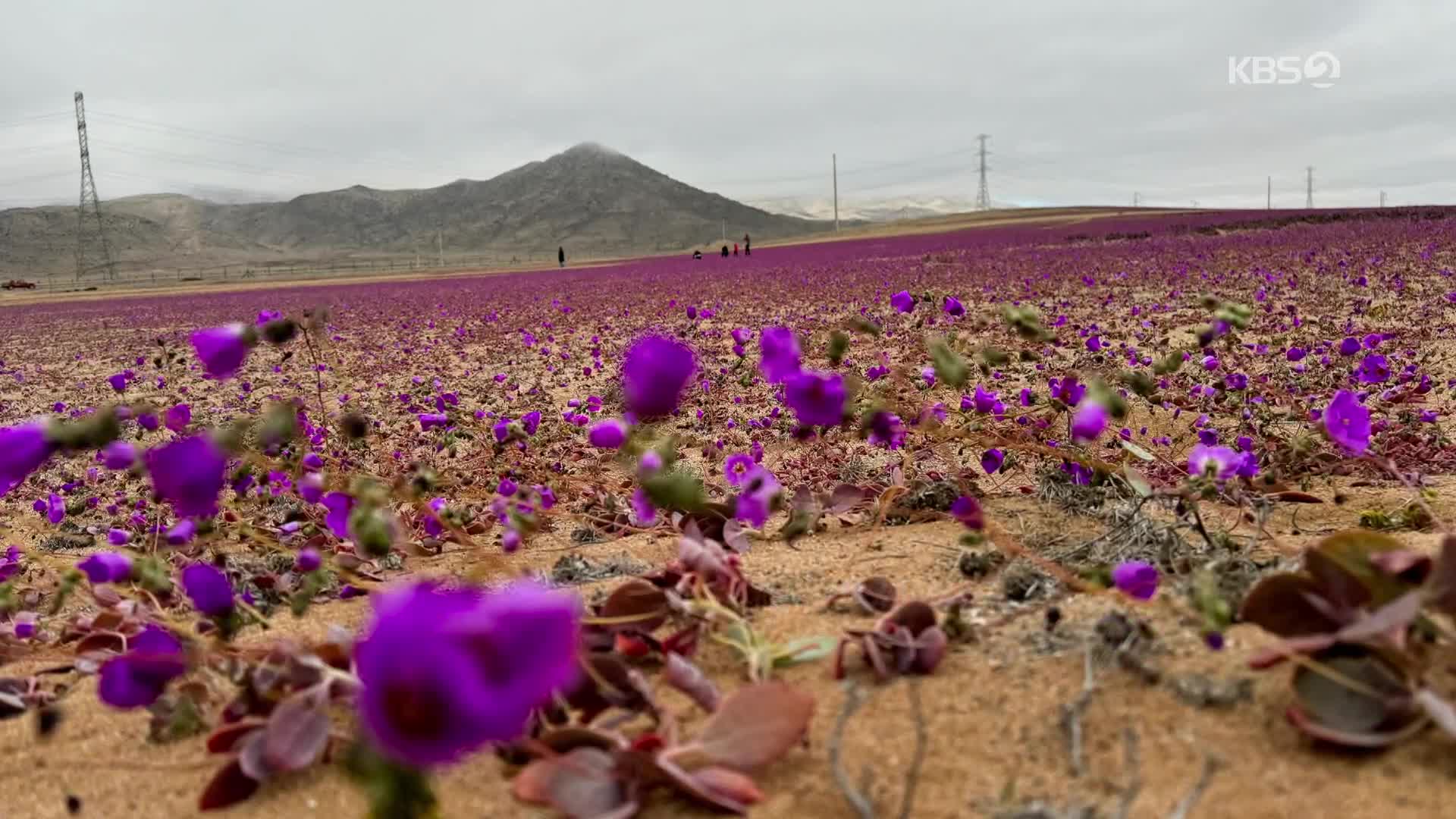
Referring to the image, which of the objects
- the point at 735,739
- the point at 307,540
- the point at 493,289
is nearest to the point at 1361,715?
the point at 735,739

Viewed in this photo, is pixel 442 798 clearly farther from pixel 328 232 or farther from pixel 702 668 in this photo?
pixel 328 232

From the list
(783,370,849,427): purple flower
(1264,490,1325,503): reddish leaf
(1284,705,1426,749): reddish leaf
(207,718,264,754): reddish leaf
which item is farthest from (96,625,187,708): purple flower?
(1264,490,1325,503): reddish leaf

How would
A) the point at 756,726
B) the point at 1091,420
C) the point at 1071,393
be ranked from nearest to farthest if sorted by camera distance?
the point at 756,726
the point at 1091,420
the point at 1071,393

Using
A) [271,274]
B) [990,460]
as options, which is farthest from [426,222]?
[990,460]

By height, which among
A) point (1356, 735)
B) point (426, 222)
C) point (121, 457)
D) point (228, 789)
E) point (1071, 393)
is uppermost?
point (426, 222)

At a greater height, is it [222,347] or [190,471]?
[222,347]

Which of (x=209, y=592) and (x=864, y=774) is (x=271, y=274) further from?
(x=864, y=774)

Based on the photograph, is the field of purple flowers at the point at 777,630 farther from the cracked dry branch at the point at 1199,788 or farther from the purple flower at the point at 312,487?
the purple flower at the point at 312,487

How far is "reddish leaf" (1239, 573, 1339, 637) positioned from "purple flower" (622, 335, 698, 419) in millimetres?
849

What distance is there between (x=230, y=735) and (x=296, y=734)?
144mm

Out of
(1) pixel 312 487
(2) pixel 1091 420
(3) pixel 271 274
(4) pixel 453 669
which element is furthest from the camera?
(3) pixel 271 274

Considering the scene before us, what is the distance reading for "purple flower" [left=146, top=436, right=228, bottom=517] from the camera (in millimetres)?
1207

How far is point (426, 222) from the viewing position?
443ft

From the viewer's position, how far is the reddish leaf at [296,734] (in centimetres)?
137
